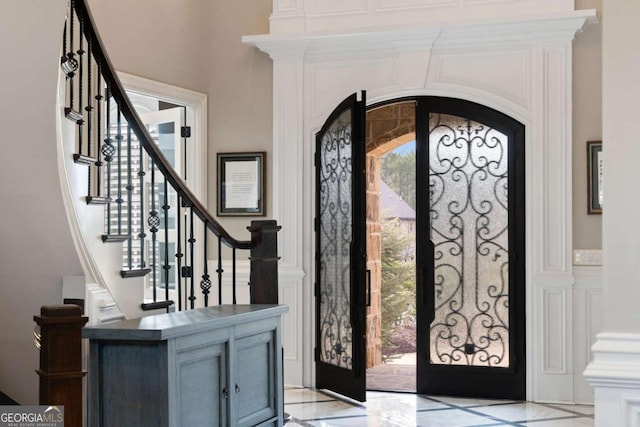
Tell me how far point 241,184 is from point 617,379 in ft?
14.9

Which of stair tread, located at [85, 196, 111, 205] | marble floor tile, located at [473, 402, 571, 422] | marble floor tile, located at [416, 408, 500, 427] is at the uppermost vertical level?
stair tread, located at [85, 196, 111, 205]

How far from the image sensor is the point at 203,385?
3.77m

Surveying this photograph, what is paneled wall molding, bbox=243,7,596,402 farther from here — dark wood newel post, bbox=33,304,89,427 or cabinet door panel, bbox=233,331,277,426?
dark wood newel post, bbox=33,304,89,427

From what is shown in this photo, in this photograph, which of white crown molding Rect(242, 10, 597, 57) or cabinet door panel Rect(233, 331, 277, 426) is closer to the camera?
cabinet door panel Rect(233, 331, 277, 426)

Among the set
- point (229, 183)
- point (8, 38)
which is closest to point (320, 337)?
point (229, 183)

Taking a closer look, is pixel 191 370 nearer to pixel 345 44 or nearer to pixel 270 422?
pixel 270 422

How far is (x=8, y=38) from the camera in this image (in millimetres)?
3615

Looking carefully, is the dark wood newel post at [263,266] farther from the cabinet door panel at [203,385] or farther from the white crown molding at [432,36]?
the white crown molding at [432,36]

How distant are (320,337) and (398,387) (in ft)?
2.79

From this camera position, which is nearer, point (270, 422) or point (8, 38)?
point (8, 38)

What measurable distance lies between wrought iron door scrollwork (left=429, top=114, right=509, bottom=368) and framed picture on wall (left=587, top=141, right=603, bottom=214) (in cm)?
59

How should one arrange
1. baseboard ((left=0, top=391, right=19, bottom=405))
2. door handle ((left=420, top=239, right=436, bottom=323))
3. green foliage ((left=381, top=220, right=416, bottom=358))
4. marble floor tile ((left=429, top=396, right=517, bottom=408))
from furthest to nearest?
green foliage ((left=381, top=220, right=416, bottom=358)), door handle ((left=420, top=239, right=436, bottom=323)), marble floor tile ((left=429, top=396, right=517, bottom=408)), baseboard ((left=0, top=391, right=19, bottom=405))

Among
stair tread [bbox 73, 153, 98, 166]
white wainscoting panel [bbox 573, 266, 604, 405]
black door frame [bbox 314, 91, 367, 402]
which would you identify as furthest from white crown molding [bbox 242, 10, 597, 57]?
stair tread [bbox 73, 153, 98, 166]

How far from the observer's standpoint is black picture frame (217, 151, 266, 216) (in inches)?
265
